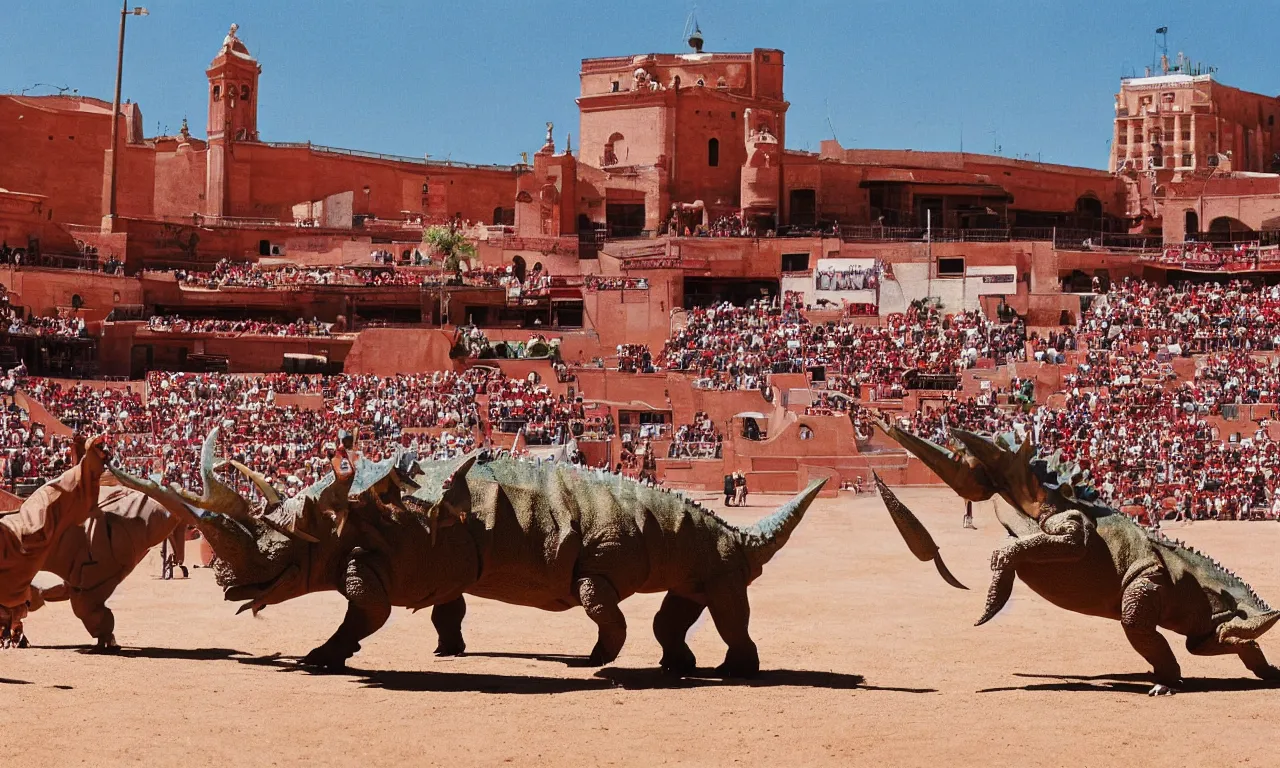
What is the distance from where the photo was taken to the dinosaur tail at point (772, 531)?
18047 millimetres

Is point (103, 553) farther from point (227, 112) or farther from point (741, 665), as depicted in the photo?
point (227, 112)

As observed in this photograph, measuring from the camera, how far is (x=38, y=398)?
1847 inches

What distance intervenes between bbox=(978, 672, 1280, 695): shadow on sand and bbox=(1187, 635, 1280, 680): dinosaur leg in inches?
4.2

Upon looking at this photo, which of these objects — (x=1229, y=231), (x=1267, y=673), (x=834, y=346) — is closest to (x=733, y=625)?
(x=1267, y=673)

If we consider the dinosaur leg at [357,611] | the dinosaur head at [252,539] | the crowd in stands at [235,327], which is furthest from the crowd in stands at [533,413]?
the dinosaur head at [252,539]

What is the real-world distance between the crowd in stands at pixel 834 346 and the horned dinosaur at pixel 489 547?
1301 inches

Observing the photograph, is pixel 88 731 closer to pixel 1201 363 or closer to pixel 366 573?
pixel 366 573

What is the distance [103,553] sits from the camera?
19406 millimetres

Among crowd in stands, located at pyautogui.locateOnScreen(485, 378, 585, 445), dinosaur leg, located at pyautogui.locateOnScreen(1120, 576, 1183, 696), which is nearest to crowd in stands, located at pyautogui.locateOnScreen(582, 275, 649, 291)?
crowd in stands, located at pyautogui.locateOnScreen(485, 378, 585, 445)

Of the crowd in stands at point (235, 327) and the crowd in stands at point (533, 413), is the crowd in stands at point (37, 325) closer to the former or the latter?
the crowd in stands at point (235, 327)

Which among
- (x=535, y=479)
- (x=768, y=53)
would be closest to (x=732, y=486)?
(x=535, y=479)

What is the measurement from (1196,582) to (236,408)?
113 ft

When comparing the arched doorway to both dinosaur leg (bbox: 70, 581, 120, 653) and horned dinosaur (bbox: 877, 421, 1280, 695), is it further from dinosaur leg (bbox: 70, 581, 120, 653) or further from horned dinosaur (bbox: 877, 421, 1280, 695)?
dinosaur leg (bbox: 70, 581, 120, 653)

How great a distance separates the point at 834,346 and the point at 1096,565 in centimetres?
3839
